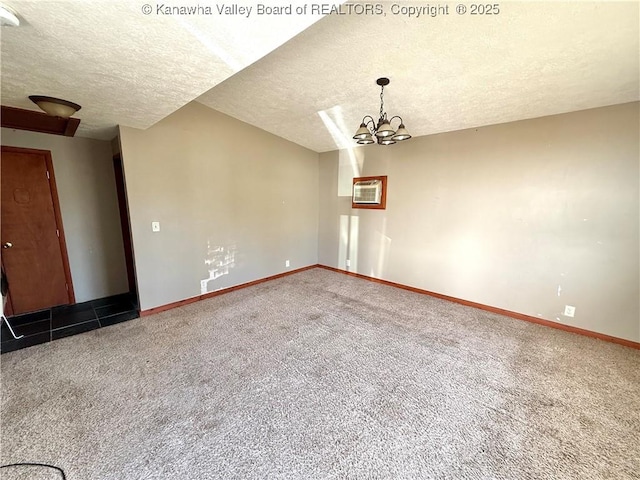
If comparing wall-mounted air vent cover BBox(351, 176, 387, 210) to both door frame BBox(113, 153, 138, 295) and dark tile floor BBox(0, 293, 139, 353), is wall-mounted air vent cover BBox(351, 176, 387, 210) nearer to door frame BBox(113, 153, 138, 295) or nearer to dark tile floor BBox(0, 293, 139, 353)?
door frame BBox(113, 153, 138, 295)

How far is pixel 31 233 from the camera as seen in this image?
3127 millimetres

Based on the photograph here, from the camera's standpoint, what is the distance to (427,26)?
1.87 m

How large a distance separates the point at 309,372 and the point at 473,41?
3.03 m

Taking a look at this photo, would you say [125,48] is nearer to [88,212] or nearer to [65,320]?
[88,212]

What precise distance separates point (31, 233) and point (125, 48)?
316 cm

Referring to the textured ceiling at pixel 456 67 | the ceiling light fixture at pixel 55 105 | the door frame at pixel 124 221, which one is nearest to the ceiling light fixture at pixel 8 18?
the ceiling light fixture at pixel 55 105

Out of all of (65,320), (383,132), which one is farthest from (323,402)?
(65,320)

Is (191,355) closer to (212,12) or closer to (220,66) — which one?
(220,66)

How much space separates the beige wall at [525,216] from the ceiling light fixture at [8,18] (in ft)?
13.2

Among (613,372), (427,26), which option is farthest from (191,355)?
(613,372)

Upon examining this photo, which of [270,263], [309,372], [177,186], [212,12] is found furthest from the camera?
[270,263]

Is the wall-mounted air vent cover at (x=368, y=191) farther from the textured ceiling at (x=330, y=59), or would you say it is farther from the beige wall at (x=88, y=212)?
the beige wall at (x=88, y=212)

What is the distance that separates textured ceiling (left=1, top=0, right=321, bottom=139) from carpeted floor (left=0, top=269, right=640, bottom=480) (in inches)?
92.6

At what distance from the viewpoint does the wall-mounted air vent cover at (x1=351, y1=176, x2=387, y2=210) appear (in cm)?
430
